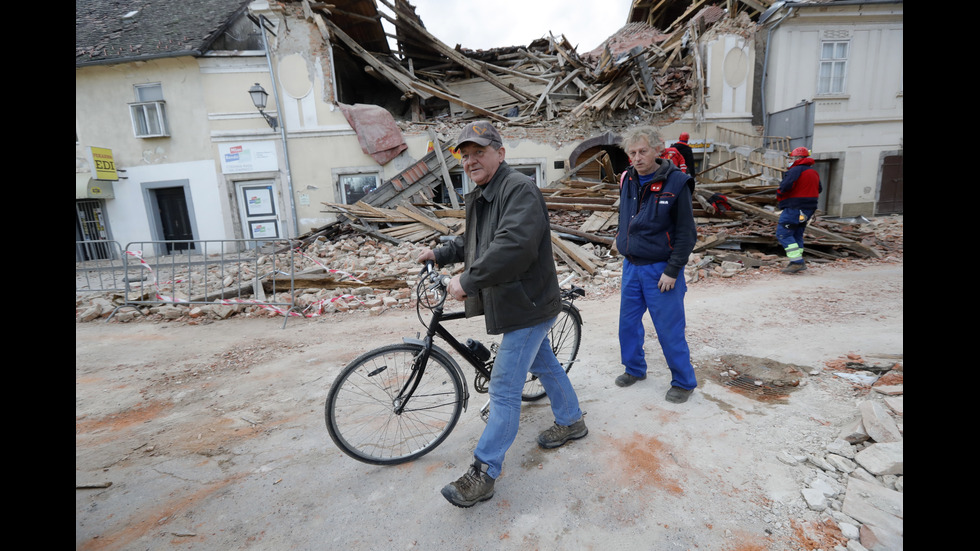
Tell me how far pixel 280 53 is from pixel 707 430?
1608 centimetres

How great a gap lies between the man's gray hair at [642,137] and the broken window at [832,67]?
1678 centimetres

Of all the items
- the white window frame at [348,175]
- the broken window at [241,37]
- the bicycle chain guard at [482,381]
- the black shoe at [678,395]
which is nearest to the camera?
the bicycle chain guard at [482,381]

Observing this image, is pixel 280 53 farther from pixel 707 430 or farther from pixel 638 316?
pixel 707 430

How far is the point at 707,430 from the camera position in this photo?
9.17 feet

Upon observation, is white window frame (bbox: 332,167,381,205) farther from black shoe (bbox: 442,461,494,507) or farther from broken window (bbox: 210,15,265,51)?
A: black shoe (bbox: 442,461,494,507)

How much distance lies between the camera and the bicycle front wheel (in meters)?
2.56

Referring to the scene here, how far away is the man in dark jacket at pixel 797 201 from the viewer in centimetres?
711

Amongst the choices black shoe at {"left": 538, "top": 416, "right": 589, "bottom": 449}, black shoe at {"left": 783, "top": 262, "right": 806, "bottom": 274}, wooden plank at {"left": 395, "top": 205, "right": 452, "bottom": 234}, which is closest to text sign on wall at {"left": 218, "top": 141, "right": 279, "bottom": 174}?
wooden plank at {"left": 395, "top": 205, "right": 452, "bottom": 234}

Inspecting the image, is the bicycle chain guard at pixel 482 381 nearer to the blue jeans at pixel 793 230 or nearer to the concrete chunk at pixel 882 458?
the concrete chunk at pixel 882 458

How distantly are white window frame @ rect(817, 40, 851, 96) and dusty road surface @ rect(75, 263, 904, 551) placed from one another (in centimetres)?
1453

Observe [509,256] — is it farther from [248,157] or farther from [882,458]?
[248,157]

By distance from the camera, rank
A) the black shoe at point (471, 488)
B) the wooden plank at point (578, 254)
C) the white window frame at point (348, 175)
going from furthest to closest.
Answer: the white window frame at point (348, 175), the wooden plank at point (578, 254), the black shoe at point (471, 488)

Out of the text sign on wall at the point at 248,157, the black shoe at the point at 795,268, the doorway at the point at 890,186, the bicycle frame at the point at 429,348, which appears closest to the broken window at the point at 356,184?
the text sign on wall at the point at 248,157

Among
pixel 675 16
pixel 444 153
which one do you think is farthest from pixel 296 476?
pixel 675 16
